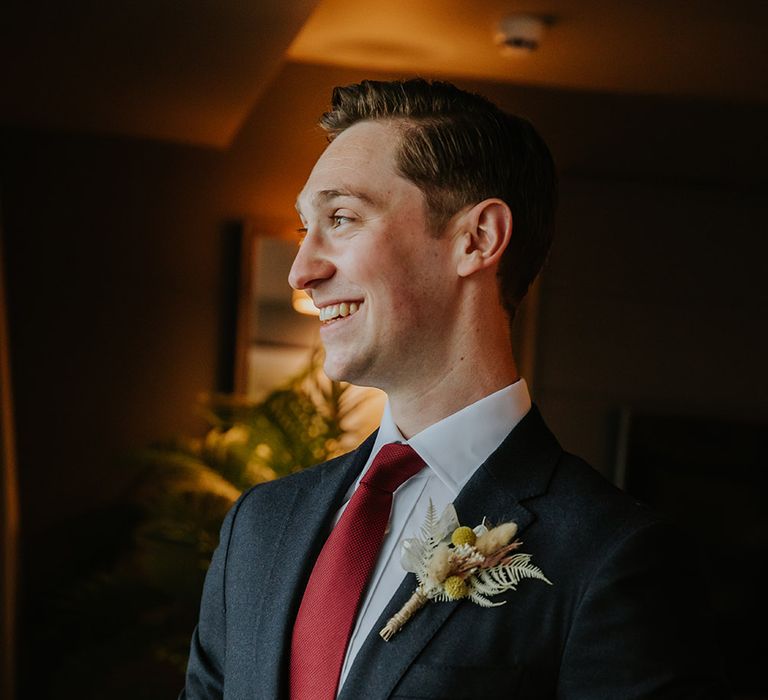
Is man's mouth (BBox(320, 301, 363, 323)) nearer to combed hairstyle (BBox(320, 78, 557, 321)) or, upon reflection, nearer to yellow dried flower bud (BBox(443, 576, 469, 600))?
combed hairstyle (BBox(320, 78, 557, 321))

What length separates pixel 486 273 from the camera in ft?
4.56

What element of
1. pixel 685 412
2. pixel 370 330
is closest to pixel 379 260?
pixel 370 330

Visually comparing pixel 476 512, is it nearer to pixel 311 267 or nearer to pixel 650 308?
pixel 311 267

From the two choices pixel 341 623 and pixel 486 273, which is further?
pixel 486 273

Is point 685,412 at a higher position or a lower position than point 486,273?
lower

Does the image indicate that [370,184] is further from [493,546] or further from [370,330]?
[493,546]

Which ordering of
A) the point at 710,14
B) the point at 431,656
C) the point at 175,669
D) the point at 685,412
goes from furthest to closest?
1. the point at 685,412
2. the point at 175,669
3. the point at 710,14
4. the point at 431,656

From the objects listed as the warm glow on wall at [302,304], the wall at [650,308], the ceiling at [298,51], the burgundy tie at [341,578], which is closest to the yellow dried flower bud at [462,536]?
the burgundy tie at [341,578]

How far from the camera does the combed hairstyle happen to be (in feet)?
4.51

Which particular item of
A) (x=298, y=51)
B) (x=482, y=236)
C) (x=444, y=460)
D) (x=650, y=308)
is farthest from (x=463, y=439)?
(x=650, y=308)

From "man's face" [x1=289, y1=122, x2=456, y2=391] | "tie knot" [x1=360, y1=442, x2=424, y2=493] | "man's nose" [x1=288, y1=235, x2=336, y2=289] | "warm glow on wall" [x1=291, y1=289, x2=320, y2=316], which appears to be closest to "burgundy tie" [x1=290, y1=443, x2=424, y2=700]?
"tie knot" [x1=360, y1=442, x2=424, y2=493]

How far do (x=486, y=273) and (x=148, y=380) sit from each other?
3.97 metres

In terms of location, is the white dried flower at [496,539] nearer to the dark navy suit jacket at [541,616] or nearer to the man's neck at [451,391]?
the dark navy suit jacket at [541,616]

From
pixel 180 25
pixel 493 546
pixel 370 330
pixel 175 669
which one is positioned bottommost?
pixel 175 669
